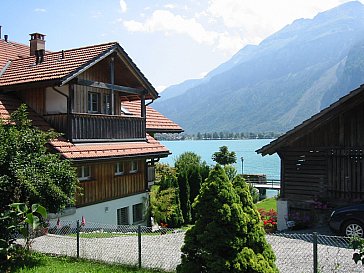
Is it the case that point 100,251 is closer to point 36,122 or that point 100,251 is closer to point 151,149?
point 36,122

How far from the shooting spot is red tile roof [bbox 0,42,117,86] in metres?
16.2

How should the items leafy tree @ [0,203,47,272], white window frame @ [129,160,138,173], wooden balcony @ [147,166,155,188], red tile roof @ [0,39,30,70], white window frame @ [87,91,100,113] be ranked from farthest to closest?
wooden balcony @ [147,166,155,188] < white window frame @ [129,160,138,173] < red tile roof @ [0,39,30,70] < white window frame @ [87,91,100,113] < leafy tree @ [0,203,47,272]

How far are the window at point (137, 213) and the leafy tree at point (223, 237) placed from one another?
12725 mm

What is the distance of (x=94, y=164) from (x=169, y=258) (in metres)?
6.66

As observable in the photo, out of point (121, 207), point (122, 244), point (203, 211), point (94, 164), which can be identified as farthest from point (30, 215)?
point (121, 207)

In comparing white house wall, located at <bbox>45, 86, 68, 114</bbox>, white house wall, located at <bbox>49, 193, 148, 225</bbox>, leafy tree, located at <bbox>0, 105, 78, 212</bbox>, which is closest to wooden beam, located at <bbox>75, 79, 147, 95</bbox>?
white house wall, located at <bbox>45, 86, 68, 114</bbox>

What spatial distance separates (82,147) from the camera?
15805 mm

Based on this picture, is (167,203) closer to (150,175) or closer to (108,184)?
(150,175)

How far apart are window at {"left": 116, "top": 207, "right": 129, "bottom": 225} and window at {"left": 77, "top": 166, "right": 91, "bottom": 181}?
2.61 meters

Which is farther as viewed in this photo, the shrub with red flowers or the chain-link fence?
the shrub with red flowers

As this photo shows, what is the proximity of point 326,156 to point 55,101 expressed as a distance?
10.5m

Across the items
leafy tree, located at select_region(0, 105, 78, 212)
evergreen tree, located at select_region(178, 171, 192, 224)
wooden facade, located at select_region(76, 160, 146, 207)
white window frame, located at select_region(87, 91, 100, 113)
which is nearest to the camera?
leafy tree, located at select_region(0, 105, 78, 212)

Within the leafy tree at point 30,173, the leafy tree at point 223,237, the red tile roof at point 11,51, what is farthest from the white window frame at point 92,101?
the leafy tree at point 223,237

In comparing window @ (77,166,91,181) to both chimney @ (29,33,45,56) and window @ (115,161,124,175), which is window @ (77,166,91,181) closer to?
window @ (115,161,124,175)
